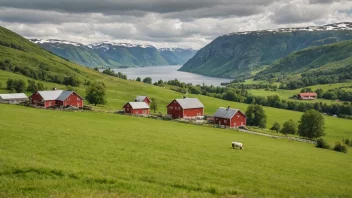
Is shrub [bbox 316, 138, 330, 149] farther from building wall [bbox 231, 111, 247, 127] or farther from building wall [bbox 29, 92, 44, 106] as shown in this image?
building wall [bbox 29, 92, 44, 106]

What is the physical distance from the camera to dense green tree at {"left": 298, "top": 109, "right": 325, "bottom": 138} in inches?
3511

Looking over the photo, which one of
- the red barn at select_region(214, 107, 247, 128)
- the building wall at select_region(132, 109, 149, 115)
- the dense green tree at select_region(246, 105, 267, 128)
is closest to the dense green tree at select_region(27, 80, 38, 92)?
the building wall at select_region(132, 109, 149, 115)

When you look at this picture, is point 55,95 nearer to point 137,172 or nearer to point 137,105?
Answer: point 137,105

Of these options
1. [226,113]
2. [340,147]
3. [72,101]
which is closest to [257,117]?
[226,113]

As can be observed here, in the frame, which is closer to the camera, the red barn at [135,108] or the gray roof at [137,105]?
the red barn at [135,108]

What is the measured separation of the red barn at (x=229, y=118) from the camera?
91.9 m

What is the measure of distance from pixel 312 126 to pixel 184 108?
37556 millimetres

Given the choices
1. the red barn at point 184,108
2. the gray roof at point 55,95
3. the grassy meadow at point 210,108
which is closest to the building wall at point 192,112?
the red barn at point 184,108

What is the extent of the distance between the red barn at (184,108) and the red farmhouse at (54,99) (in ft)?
105

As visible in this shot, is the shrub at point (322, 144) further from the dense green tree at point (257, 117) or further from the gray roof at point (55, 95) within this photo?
the gray roof at point (55, 95)

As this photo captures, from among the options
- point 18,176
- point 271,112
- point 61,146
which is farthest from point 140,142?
point 271,112

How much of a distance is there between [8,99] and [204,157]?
321 ft

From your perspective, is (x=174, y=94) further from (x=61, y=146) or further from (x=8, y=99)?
(x=61, y=146)

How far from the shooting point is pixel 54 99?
346 feet
